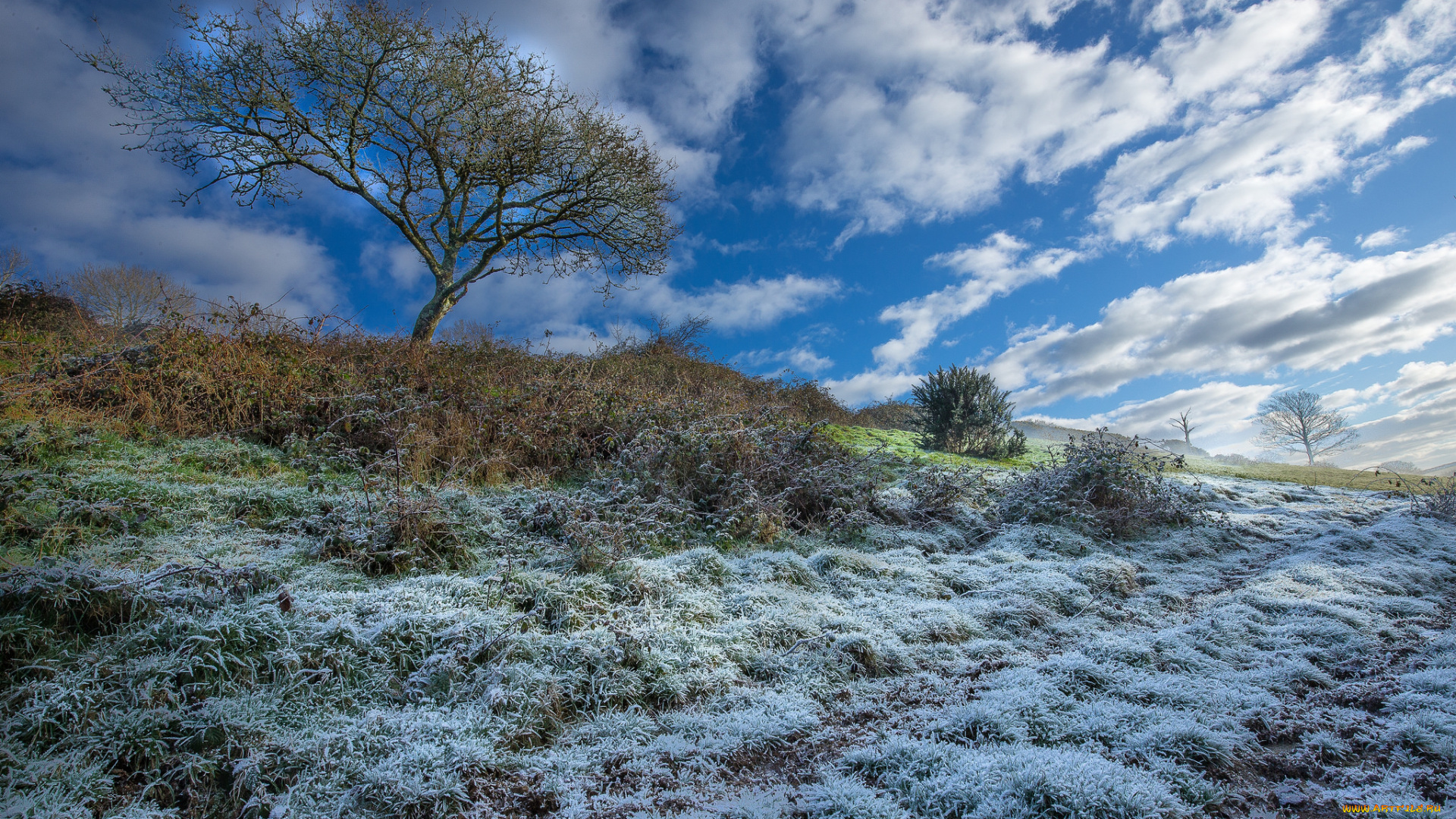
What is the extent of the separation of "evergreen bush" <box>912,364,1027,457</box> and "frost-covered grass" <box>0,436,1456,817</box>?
7.46 m

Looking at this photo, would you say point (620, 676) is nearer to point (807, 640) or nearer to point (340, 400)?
point (807, 640)

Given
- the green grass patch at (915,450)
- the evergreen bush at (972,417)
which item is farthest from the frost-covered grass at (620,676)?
the evergreen bush at (972,417)

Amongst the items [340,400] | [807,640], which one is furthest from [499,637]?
[340,400]

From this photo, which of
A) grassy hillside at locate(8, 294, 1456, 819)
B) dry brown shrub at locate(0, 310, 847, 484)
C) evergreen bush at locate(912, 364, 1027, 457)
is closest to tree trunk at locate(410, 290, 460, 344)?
dry brown shrub at locate(0, 310, 847, 484)

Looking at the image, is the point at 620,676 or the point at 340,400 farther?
the point at 340,400

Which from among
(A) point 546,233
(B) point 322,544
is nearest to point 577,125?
(A) point 546,233

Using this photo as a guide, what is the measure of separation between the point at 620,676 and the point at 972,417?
11.2 metres

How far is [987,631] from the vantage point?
14.2 ft

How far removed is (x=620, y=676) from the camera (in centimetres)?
326

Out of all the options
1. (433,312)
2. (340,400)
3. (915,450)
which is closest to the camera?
(340,400)

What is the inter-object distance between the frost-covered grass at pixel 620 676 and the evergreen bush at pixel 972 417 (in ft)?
24.5

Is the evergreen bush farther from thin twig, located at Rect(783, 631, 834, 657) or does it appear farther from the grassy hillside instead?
thin twig, located at Rect(783, 631, 834, 657)

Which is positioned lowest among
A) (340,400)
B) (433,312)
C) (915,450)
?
(915,450)

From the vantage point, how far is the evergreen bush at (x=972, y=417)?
12734 mm
